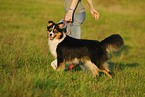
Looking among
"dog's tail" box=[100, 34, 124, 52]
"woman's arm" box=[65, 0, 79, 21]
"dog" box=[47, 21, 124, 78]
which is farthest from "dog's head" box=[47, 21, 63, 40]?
"dog's tail" box=[100, 34, 124, 52]

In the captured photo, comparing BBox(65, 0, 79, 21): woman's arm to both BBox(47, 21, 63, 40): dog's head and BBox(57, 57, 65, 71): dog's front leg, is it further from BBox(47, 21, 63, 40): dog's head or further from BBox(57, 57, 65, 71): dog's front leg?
BBox(57, 57, 65, 71): dog's front leg

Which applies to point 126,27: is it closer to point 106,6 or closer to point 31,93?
point 106,6

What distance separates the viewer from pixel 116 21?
17.6m

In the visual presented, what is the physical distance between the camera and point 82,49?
416 centimetres

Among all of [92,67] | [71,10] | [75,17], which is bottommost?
Answer: [92,67]

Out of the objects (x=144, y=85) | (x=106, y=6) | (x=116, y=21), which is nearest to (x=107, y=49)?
(x=144, y=85)

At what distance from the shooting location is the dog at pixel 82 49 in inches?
163

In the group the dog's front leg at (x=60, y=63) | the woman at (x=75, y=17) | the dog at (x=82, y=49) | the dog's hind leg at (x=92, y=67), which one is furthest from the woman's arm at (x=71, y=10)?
the dog's hind leg at (x=92, y=67)

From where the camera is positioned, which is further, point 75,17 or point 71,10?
point 75,17

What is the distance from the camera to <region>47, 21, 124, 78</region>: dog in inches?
163

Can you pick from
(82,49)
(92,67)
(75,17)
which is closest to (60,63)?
(82,49)

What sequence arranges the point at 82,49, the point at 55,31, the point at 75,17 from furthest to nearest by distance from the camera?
the point at 75,17, the point at 55,31, the point at 82,49

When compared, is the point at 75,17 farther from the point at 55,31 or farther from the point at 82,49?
the point at 82,49

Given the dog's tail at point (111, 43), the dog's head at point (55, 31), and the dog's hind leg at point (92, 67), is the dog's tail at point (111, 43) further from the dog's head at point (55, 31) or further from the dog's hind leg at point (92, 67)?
the dog's head at point (55, 31)
